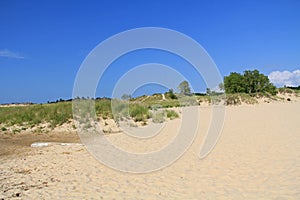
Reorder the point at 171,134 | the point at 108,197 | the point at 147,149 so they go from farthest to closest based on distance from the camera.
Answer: the point at 171,134
the point at 147,149
the point at 108,197

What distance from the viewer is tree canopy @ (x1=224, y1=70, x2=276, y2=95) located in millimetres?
46844

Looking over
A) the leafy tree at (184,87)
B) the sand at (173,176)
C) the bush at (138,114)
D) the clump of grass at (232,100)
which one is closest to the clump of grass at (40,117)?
the bush at (138,114)

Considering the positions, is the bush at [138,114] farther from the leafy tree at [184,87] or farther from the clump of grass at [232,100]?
the clump of grass at [232,100]

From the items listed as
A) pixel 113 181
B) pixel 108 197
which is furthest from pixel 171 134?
pixel 108 197

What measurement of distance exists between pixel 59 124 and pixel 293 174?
14.1m

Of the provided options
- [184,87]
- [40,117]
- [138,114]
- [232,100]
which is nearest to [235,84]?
[232,100]

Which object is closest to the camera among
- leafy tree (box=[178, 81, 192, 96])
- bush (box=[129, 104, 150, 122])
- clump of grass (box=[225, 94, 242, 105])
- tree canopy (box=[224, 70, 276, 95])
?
bush (box=[129, 104, 150, 122])

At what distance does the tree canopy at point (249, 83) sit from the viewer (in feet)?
154

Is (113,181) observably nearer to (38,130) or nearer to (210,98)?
(38,130)

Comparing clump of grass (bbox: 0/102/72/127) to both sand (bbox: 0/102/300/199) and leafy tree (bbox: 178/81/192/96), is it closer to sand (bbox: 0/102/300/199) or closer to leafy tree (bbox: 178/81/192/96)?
sand (bbox: 0/102/300/199)

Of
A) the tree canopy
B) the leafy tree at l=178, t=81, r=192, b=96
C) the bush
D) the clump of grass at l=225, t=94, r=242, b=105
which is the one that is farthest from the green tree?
the bush

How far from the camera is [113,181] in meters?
5.81

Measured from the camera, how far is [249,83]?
157 feet

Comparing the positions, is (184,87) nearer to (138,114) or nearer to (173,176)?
(138,114)
